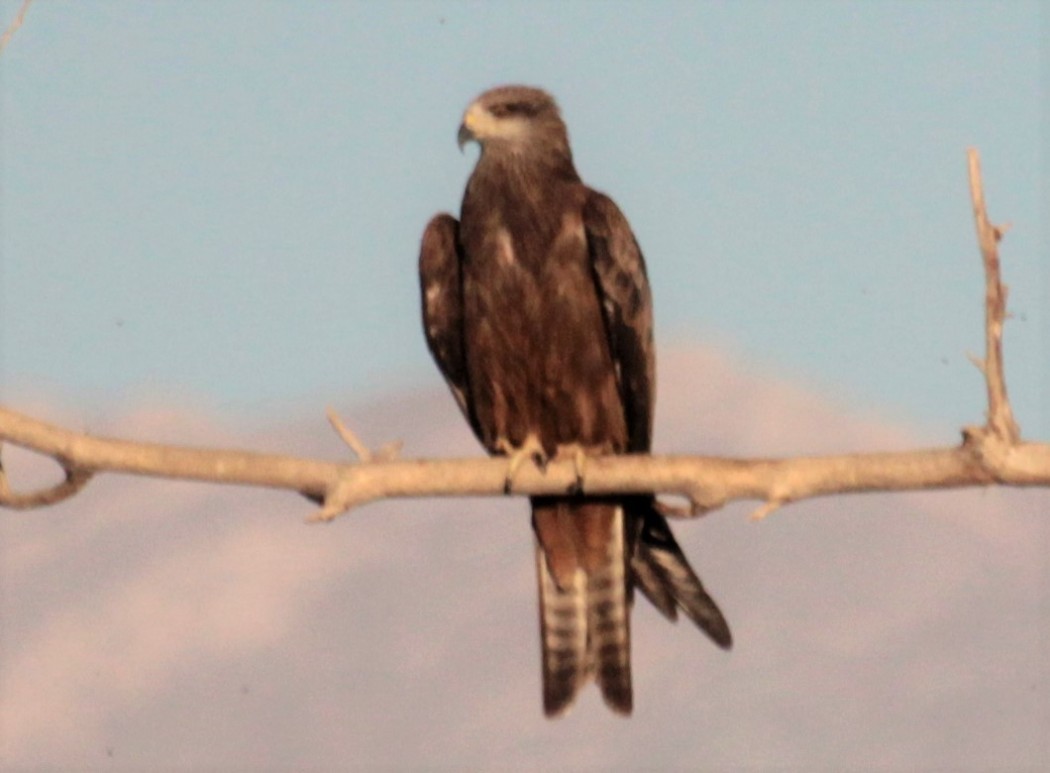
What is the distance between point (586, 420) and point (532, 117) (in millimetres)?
1804

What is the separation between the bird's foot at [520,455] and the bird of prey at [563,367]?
0.02 metres

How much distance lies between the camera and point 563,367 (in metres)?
8.82

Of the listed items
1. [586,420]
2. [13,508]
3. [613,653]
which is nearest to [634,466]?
[586,420]

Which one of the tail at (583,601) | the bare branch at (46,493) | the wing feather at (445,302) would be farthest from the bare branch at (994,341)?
the bare branch at (46,493)

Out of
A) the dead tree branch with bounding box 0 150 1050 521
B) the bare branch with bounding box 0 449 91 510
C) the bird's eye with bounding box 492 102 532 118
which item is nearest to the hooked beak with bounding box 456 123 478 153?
the bird's eye with bounding box 492 102 532 118

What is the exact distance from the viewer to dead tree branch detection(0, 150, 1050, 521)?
698 cm

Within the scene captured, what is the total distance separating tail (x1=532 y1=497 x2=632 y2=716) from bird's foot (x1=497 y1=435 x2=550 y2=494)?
36cm

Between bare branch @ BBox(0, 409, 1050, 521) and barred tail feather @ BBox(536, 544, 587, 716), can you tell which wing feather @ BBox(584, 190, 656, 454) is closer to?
barred tail feather @ BBox(536, 544, 587, 716)

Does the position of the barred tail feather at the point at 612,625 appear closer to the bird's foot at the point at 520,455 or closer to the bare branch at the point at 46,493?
the bird's foot at the point at 520,455

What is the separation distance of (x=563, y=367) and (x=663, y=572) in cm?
108

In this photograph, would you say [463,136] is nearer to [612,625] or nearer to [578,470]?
[578,470]

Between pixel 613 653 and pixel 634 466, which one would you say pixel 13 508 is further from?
pixel 613 653

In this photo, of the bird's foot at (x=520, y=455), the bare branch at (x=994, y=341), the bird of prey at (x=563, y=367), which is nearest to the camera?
the bare branch at (x=994, y=341)

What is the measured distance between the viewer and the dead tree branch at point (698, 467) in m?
6.98
